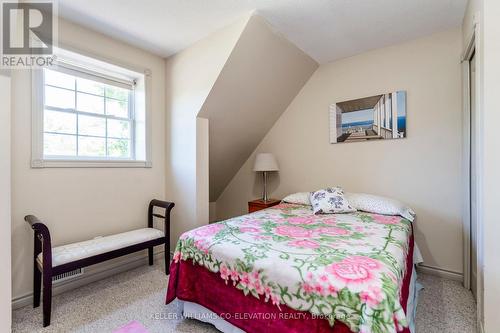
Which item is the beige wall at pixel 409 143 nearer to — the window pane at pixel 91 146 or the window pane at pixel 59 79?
the window pane at pixel 91 146

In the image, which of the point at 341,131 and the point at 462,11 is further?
the point at 341,131

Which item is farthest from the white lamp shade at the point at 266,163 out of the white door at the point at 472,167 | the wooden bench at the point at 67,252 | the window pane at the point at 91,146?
the white door at the point at 472,167

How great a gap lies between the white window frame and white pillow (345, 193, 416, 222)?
240 cm

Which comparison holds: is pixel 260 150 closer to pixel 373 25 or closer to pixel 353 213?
pixel 353 213

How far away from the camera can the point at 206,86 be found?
2.53 m

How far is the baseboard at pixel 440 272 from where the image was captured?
2.27m

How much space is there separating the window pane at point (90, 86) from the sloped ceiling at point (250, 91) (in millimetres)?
1124

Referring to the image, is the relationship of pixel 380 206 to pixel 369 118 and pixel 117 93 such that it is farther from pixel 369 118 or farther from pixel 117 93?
pixel 117 93

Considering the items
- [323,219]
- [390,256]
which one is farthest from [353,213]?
[390,256]

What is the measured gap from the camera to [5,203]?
1.46 metres

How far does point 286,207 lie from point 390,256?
56.8 inches

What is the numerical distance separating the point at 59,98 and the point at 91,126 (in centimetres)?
36

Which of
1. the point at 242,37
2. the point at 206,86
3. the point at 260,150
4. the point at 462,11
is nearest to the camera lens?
the point at 462,11

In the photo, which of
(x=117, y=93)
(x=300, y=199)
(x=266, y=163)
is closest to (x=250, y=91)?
(x=266, y=163)
